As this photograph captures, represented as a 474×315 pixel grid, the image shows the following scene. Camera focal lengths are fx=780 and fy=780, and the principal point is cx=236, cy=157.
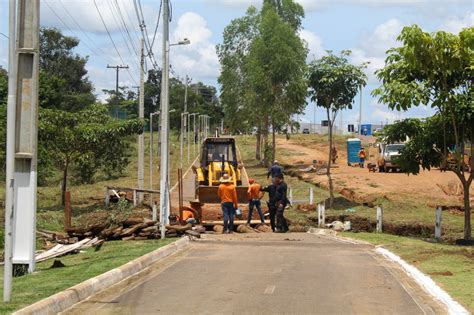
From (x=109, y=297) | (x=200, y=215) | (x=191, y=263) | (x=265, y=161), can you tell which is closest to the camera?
(x=109, y=297)

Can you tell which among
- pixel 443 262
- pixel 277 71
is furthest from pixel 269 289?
pixel 277 71

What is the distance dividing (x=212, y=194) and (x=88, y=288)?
62.8 ft

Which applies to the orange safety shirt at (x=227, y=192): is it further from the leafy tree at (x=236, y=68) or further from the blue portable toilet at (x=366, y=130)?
the blue portable toilet at (x=366, y=130)

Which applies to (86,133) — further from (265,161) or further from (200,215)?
(265,161)

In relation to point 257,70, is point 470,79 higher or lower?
lower

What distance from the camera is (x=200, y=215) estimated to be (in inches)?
1134

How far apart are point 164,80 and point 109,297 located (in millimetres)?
14703

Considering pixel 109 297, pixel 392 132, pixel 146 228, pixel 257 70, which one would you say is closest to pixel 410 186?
pixel 257 70

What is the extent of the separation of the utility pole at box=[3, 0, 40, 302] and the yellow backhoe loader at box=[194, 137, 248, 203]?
17.2 m

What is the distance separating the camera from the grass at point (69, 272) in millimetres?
10516

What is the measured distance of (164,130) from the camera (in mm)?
24281

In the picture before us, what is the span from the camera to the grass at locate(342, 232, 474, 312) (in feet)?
40.1

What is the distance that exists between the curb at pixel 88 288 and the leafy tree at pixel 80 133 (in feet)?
63.7

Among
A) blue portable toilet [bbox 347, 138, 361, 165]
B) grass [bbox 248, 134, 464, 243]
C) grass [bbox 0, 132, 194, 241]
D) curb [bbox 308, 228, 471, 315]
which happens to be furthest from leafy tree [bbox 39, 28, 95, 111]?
curb [bbox 308, 228, 471, 315]
